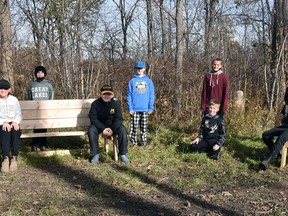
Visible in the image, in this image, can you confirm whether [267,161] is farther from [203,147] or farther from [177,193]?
[177,193]

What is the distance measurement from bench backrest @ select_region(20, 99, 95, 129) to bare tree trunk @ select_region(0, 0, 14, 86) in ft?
13.0

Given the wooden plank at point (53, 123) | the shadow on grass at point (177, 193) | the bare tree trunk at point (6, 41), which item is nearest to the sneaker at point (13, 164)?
the wooden plank at point (53, 123)

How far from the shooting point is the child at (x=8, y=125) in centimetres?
525

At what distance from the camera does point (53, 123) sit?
6.25m

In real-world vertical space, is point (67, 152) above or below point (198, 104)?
below

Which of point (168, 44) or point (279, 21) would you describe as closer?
point (279, 21)

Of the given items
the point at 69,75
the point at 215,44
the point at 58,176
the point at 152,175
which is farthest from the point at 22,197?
the point at 215,44

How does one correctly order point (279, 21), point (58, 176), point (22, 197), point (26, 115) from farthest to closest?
point (279, 21), point (26, 115), point (58, 176), point (22, 197)

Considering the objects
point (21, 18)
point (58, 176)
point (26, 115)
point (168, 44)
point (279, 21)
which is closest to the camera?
point (58, 176)

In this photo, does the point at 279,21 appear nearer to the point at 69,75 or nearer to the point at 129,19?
the point at 69,75

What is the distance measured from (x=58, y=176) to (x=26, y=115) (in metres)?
1.46

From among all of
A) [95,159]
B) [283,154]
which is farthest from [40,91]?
[283,154]

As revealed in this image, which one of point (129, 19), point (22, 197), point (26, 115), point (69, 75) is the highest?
point (129, 19)

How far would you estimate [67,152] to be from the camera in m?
6.22
